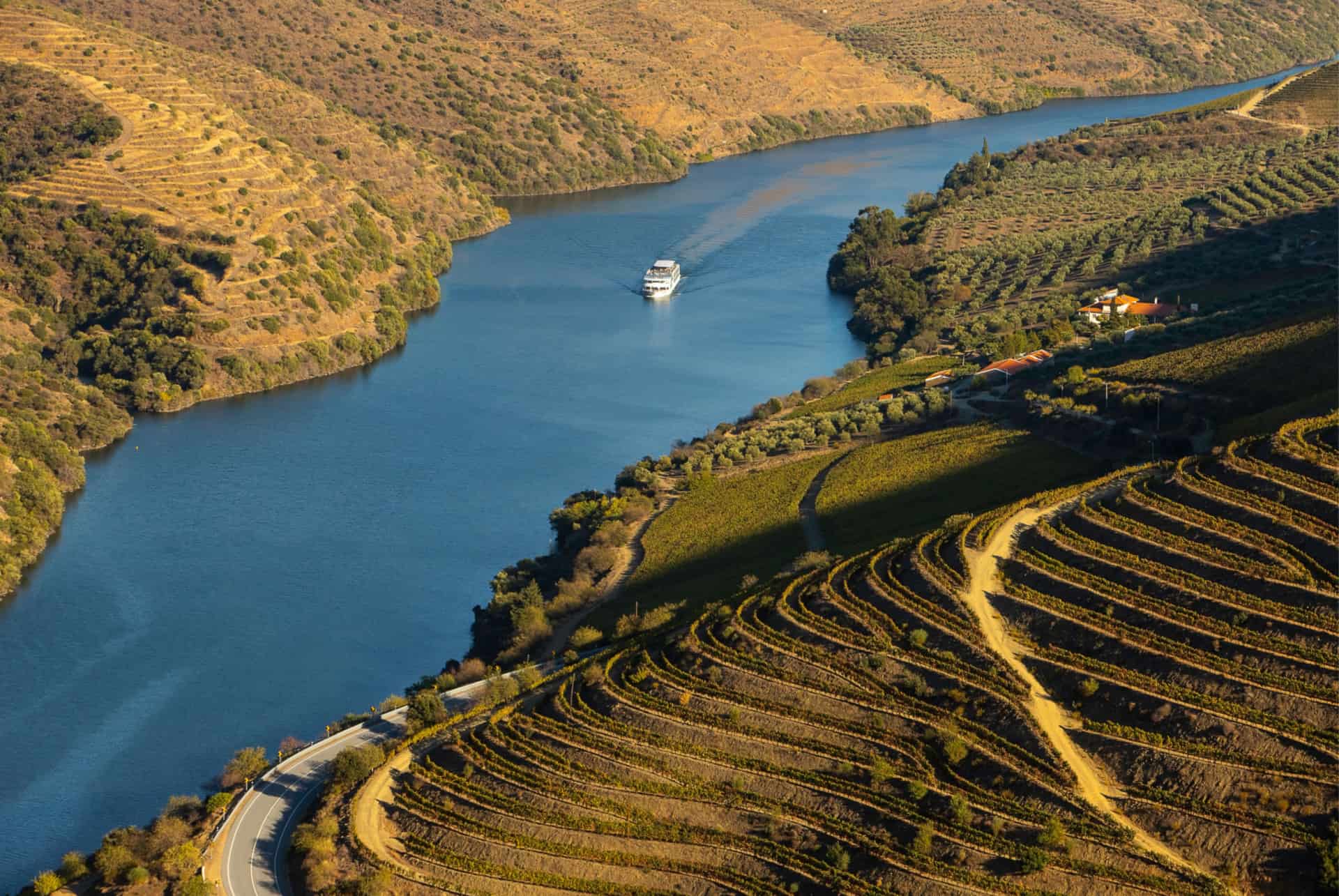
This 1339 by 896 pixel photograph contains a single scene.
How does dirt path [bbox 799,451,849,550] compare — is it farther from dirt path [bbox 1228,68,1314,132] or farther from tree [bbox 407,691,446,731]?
dirt path [bbox 1228,68,1314,132]

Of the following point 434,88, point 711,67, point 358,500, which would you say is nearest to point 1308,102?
point 711,67

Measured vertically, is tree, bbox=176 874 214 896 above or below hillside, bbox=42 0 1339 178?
below

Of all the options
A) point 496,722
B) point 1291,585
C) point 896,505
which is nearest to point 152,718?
point 496,722

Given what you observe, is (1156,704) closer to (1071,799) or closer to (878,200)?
(1071,799)

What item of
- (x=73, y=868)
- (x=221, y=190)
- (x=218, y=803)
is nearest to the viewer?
(x=73, y=868)

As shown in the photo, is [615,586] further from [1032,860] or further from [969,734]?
[1032,860]

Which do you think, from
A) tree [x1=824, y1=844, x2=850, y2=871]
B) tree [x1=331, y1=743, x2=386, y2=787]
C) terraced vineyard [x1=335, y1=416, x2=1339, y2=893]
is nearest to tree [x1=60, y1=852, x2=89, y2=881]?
tree [x1=331, y1=743, x2=386, y2=787]

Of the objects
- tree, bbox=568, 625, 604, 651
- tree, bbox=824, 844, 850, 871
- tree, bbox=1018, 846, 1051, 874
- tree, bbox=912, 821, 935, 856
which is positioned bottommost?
tree, bbox=568, 625, 604, 651
